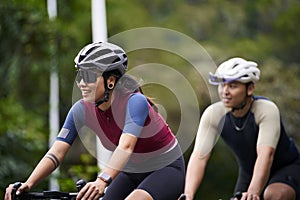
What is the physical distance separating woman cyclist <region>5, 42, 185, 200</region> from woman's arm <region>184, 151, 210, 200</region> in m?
0.74

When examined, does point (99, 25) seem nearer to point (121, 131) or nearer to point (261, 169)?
point (261, 169)

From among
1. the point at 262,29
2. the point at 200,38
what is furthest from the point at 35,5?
the point at 262,29

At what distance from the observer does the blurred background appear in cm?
1379

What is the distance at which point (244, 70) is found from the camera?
6.69m

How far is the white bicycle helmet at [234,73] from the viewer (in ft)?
21.8

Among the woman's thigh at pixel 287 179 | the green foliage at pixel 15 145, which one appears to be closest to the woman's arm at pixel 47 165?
the woman's thigh at pixel 287 179

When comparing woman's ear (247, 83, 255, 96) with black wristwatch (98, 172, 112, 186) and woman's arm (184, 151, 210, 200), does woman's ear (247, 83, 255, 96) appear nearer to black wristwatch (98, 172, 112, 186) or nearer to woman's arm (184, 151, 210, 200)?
woman's arm (184, 151, 210, 200)

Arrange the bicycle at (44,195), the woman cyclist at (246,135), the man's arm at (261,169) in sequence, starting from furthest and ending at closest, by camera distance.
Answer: the woman cyclist at (246,135)
the man's arm at (261,169)
the bicycle at (44,195)

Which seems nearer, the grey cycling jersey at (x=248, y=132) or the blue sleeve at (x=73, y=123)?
the blue sleeve at (x=73, y=123)

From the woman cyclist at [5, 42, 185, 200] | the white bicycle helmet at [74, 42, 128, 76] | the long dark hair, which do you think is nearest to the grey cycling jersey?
the woman cyclist at [5, 42, 185, 200]

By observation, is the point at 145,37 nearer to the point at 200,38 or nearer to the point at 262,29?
the point at 200,38

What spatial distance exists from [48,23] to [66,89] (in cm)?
767

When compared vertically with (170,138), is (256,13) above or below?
above

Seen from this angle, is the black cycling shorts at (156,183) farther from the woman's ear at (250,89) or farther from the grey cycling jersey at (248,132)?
the woman's ear at (250,89)
